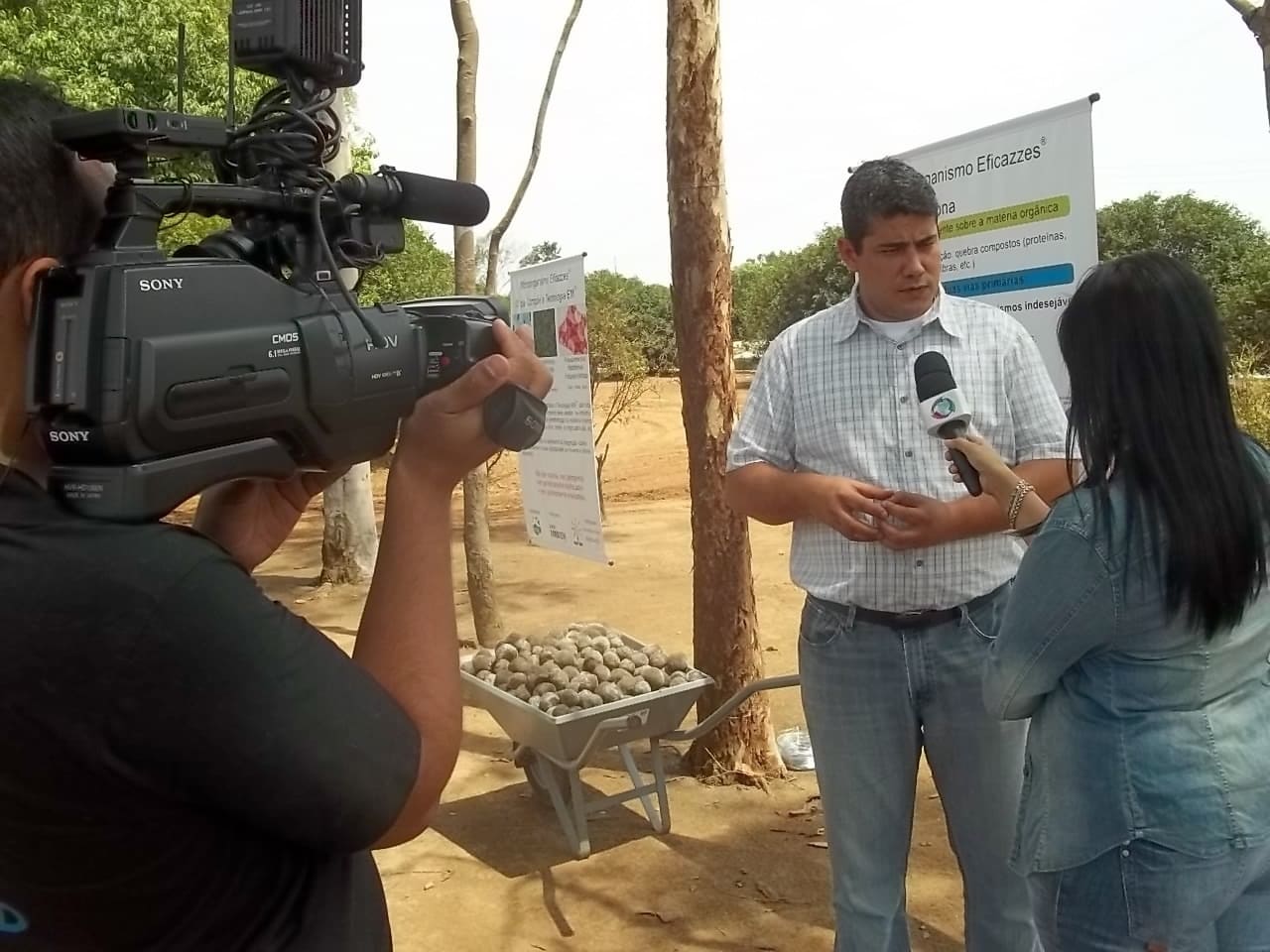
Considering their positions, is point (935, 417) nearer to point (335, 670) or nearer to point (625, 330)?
point (335, 670)

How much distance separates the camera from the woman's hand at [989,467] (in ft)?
7.45

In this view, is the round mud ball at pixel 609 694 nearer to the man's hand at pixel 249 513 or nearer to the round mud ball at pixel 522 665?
the round mud ball at pixel 522 665

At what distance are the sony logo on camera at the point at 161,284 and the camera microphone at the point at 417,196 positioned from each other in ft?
0.87

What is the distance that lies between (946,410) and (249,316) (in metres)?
1.72

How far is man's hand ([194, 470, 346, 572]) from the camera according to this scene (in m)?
1.22

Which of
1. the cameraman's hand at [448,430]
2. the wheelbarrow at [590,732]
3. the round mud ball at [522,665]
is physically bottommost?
the wheelbarrow at [590,732]

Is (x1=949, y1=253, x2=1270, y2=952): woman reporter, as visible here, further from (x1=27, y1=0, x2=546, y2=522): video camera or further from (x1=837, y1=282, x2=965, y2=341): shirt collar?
(x1=27, y1=0, x2=546, y2=522): video camera

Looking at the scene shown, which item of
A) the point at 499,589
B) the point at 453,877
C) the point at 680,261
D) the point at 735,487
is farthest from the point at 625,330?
the point at 735,487

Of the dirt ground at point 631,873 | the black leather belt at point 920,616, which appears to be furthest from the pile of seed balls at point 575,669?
the black leather belt at point 920,616

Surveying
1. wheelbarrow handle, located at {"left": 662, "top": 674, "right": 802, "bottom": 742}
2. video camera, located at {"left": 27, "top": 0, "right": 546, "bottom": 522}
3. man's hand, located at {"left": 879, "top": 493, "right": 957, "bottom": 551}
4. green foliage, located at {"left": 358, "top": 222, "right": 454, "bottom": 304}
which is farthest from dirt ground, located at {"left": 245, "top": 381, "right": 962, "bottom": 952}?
green foliage, located at {"left": 358, "top": 222, "right": 454, "bottom": 304}

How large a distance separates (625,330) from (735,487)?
13.2 meters

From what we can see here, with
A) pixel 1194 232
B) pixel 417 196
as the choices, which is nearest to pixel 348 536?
pixel 417 196

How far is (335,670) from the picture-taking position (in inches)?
36.4

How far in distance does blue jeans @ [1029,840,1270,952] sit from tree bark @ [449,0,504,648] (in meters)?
4.89
